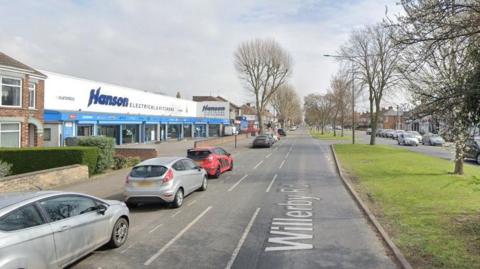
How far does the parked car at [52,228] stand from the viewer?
564cm

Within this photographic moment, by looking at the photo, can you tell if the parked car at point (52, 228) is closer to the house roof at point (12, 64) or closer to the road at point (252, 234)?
the road at point (252, 234)

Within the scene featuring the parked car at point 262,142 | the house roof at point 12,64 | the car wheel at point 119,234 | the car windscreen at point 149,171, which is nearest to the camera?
the car wheel at point 119,234

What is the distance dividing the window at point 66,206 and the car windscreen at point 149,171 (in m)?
4.46

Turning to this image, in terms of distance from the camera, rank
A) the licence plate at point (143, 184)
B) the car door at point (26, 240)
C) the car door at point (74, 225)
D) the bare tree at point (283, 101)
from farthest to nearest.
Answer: the bare tree at point (283, 101), the licence plate at point (143, 184), the car door at point (74, 225), the car door at point (26, 240)

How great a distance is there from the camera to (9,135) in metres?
25.0

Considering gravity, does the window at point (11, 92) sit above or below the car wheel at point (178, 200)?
above

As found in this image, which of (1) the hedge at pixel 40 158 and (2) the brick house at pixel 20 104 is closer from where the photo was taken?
(1) the hedge at pixel 40 158

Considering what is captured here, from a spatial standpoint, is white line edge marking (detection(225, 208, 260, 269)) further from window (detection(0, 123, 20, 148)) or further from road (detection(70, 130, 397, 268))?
window (detection(0, 123, 20, 148))

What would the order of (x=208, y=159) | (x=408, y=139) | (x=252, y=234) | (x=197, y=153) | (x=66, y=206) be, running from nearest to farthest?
(x=66, y=206) → (x=252, y=234) → (x=208, y=159) → (x=197, y=153) → (x=408, y=139)

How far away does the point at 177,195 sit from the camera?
40.8 feet

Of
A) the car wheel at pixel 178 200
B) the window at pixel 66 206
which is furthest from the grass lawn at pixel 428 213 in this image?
the window at pixel 66 206

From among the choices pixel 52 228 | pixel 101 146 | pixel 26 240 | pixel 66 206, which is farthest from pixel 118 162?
pixel 26 240

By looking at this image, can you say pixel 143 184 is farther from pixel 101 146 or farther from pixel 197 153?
pixel 101 146

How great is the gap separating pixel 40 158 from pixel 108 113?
20.9m
